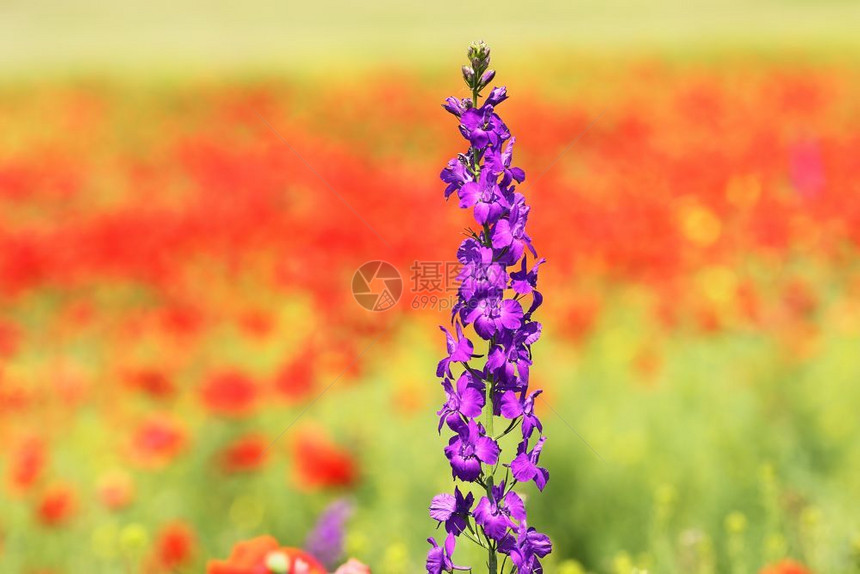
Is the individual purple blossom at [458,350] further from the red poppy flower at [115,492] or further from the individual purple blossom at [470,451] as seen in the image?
the red poppy flower at [115,492]

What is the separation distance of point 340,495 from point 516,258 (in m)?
1.90

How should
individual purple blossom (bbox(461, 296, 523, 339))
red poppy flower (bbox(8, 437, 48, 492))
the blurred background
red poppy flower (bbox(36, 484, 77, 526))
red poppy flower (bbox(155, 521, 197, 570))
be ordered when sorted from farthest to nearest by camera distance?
the blurred background < red poppy flower (bbox(8, 437, 48, 492)) < red poppy flower (bbox(36, 484, 77, 526)) < red poppy flower (bbox(155, 521, 197, 570)) < individual purple blossom (bbox(461, 296, 523, 339))

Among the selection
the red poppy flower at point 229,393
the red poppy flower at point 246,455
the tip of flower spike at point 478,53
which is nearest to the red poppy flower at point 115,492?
the red poppy flower at point 246,455

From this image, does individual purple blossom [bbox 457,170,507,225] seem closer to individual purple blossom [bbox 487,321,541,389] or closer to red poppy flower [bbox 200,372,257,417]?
individual purple blossom [bbox 487,321,541,389]

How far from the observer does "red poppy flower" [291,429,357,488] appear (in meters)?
2.56

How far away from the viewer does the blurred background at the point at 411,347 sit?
8.75ft

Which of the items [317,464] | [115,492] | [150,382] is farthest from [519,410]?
[150,382]

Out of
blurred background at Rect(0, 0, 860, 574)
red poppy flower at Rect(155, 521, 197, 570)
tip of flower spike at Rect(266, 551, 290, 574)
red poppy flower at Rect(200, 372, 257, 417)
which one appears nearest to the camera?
tip of flower spike at Rect(266, 551, 290, 574)

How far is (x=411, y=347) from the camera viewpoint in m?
4.09

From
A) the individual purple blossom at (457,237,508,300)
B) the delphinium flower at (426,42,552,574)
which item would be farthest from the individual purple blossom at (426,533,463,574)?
the individual purple blossom at (457,237,508,300)

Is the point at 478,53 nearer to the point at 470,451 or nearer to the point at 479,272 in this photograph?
the point at 479,272

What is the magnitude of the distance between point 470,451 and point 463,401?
0.06 meters

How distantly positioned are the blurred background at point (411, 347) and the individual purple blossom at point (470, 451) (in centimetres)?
38

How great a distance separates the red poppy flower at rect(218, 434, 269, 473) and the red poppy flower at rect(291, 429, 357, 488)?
174mm
